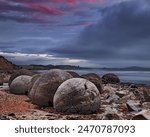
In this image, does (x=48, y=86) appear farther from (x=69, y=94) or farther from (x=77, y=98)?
(x=77, y=98)

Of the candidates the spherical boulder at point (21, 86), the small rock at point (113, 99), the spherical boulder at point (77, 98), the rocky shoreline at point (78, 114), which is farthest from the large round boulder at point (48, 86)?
the spherical boulder at point (21, 86)

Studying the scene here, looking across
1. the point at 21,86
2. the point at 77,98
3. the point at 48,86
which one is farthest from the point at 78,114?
the point at 21,86

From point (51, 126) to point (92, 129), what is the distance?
0.88 meters

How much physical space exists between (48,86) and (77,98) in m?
1.85

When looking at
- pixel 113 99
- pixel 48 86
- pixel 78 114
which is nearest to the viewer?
pixel 78 114

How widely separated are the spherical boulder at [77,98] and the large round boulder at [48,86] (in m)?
1.14

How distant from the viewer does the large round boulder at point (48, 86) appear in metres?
13.1

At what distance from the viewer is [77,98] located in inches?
453

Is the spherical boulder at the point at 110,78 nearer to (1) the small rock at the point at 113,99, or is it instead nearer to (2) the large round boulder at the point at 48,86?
(1) the small rock at the point at 113,99

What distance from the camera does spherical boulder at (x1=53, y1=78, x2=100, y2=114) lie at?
1153 centimetres

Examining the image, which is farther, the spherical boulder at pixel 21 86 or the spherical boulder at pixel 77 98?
the spherical boulder at pixel 21 86

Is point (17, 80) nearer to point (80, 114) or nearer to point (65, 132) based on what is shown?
point (80, 114)

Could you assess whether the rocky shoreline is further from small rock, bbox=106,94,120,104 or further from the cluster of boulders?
the cluster of boulders

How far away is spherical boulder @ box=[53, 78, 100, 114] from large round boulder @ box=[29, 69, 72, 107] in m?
1.14
